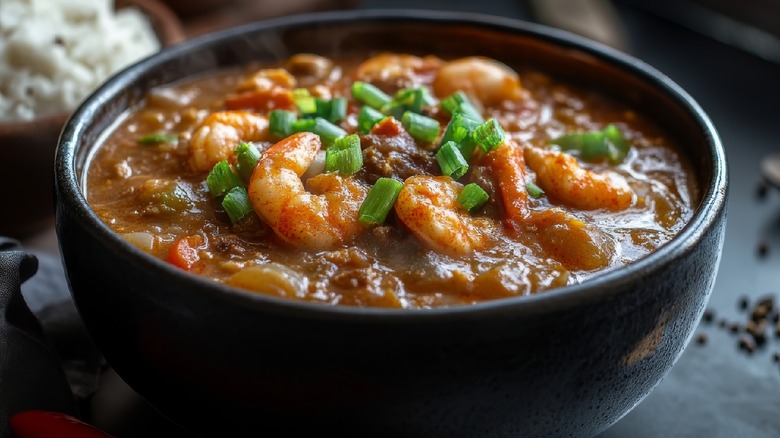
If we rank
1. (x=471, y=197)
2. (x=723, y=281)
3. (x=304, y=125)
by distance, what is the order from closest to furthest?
(x=471, y=197), (x=304, y=125), (x=723, y=281)

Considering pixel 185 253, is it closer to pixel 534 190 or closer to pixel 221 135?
pixel 221 135

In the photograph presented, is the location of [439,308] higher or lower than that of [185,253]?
higher

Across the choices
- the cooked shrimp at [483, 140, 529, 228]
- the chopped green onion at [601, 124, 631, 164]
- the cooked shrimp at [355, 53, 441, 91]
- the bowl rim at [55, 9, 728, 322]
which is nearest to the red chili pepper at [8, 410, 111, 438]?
the bowl rim at [55, 9, 728, 322]

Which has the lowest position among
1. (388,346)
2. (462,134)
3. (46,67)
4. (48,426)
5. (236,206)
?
(48,426)

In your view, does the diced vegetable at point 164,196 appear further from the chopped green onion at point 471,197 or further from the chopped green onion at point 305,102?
the chopped green onion at point 471,197

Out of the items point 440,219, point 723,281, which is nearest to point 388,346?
point 440,219

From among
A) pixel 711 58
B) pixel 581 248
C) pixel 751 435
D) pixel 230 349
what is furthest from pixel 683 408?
pixel 711 58

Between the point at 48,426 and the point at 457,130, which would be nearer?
the point at 48,426

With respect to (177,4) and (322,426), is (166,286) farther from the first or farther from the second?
(177,4)
